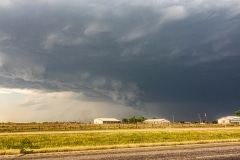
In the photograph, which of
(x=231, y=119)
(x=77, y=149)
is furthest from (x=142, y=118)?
(x=77, y=149)

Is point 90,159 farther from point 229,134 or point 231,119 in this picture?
point 231,119

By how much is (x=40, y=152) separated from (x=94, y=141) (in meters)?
15.3

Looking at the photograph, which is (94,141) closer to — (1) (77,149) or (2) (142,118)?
(1) (77,149)

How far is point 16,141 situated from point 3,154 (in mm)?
17129

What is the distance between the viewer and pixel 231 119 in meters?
123

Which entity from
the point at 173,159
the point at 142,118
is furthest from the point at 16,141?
the point at 142,118

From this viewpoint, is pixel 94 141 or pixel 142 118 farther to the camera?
pixel 142 118

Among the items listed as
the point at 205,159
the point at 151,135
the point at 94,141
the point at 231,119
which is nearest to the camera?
the point at 205,159

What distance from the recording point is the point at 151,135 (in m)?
37.8

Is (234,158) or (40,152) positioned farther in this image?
(40,152)

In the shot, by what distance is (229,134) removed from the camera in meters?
40.2

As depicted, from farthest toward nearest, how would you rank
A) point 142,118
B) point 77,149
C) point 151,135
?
point 142,118, point 151,135, point 77,149

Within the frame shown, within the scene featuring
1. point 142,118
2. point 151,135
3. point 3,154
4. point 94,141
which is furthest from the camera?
point 142,118

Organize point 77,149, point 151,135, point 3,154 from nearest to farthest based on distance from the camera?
point 3,154 < point 77,149 < point 151,135
